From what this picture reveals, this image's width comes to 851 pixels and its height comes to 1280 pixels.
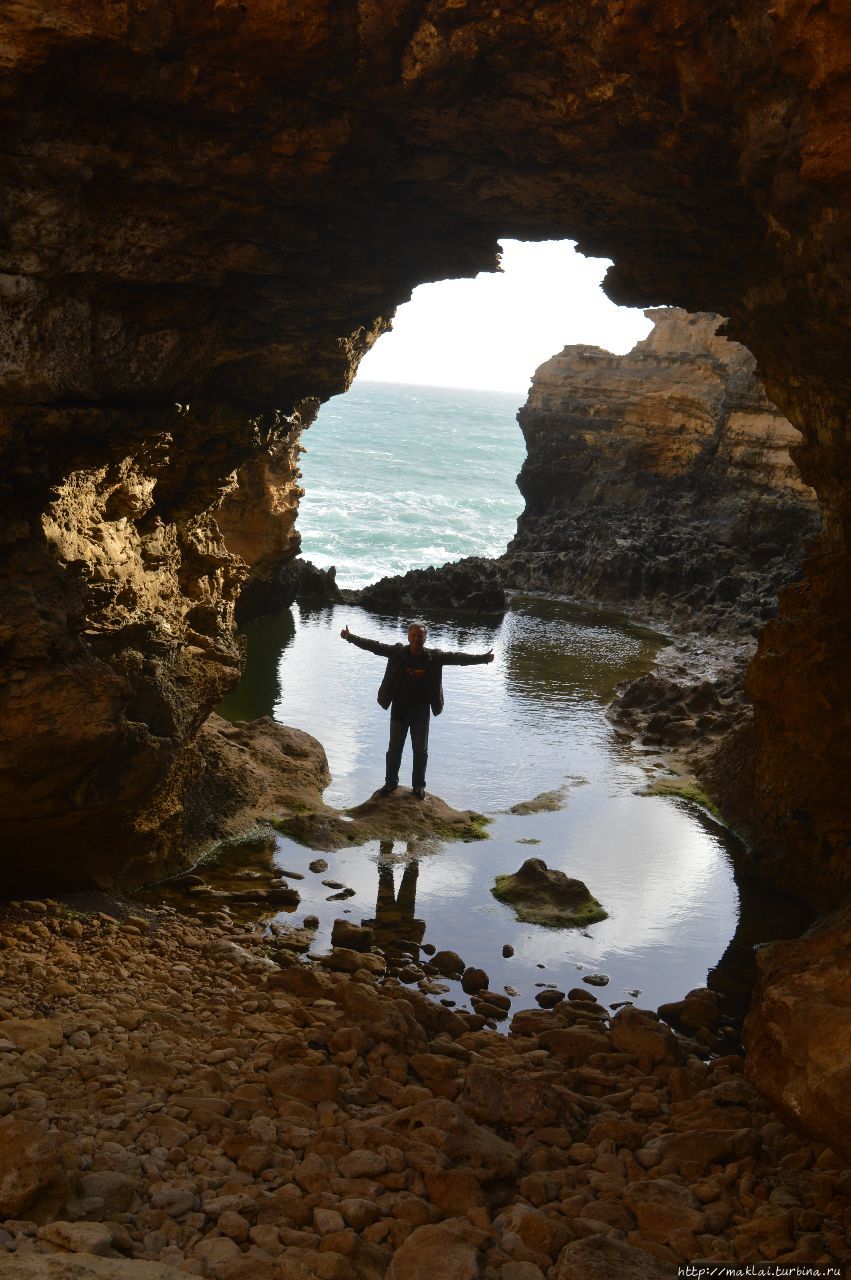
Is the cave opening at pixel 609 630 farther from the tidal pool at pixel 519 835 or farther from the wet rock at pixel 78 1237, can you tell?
the wet rock at pixel 78 1237

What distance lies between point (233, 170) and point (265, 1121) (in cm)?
540

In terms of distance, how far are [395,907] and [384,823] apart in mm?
1609

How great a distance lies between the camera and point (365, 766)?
11.5 m

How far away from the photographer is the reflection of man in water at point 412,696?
33.8 ft

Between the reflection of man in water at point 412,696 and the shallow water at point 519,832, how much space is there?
600 mm


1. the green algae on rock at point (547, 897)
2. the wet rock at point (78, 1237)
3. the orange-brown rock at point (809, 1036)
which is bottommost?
the green algae on rock at point (547, 897)

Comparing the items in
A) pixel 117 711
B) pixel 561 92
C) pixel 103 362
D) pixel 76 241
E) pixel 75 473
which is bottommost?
pixel 117 711

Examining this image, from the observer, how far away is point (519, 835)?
9.87 meters

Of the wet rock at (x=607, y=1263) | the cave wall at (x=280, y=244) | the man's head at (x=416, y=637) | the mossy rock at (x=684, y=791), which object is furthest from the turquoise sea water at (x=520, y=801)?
the wet rock at (x=607, y=1263)

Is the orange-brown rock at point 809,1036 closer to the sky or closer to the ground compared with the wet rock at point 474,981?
closer to the sky

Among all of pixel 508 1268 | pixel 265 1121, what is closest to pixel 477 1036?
pixel 265 1121

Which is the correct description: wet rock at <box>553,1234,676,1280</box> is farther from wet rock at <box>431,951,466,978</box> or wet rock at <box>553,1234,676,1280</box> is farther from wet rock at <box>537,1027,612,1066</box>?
wet rock at <box>431,951,466,978</box>

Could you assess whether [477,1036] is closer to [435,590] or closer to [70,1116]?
[70,1116]

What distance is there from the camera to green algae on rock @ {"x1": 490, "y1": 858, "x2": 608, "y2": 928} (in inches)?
318
